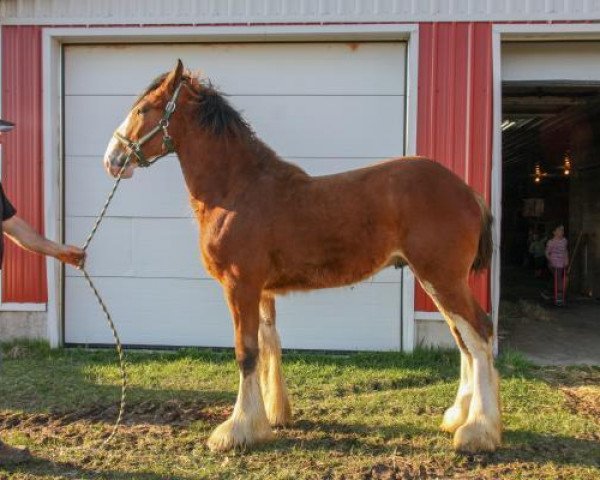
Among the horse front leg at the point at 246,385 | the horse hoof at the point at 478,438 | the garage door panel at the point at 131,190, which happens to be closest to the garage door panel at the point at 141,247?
the garage door panel at the point at 131,190

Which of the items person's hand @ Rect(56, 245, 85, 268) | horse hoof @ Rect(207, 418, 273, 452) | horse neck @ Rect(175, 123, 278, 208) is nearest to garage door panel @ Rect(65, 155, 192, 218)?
horse neck @ Rect(175, 123, 278, 208)

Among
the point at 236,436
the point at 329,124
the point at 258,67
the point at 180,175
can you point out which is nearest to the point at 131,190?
the point at 180,175

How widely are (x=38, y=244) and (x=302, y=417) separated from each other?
2318 mm

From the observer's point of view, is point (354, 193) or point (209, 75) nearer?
point (354, 193)

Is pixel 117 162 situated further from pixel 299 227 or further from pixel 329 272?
pixel 329 272

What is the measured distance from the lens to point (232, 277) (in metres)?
3.84

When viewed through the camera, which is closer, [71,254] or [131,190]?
[71,254]

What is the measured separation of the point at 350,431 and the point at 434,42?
13.7 ft

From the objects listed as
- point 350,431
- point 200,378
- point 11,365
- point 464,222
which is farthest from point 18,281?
point 464,222

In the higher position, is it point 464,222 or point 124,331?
point 464,222

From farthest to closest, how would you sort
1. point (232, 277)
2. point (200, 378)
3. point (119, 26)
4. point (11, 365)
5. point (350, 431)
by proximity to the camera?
point (119, 26) → point (11, 365) → point (200, 378) → point (350, 431) → point (232, 277)

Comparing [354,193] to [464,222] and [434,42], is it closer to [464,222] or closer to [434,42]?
[464,222]

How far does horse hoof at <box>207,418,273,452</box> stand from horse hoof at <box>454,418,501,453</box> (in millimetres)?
1302

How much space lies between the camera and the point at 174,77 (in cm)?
388
